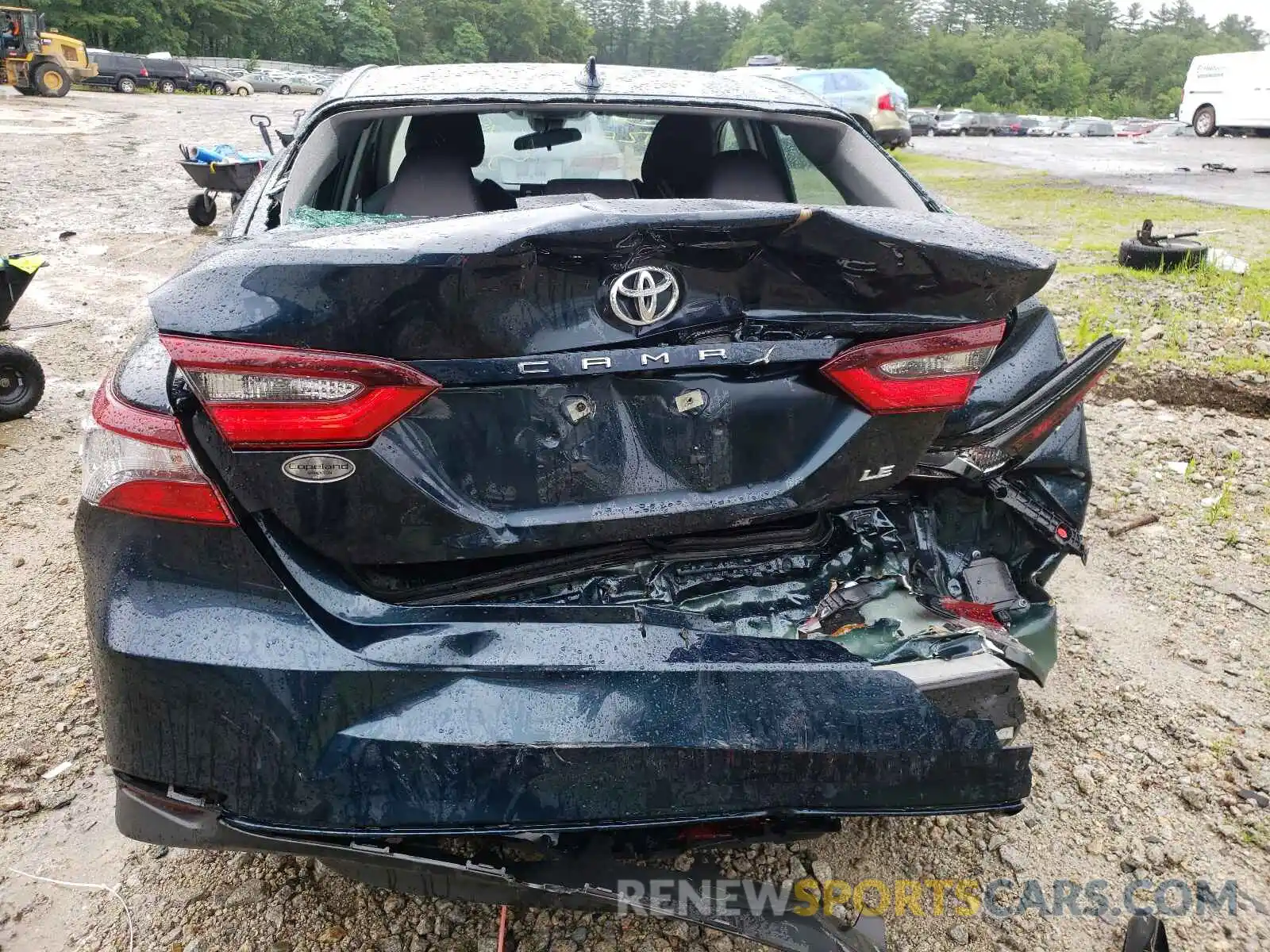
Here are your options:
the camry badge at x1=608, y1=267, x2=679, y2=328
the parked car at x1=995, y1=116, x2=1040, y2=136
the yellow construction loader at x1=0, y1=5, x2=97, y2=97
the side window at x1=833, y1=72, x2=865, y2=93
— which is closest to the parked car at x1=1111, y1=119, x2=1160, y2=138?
the parked car at x1=995, y1=116, x2=1040, y2=136

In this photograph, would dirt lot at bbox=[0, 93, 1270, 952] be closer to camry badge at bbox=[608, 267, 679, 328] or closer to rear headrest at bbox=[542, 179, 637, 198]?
camry badge at bbox=[608, 267, 679, 328]

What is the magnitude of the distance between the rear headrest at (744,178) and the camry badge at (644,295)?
147cm

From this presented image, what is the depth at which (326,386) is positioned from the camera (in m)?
1.35

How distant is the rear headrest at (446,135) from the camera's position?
A: 9.20ft

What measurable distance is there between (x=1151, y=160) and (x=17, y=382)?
2105 centimetres

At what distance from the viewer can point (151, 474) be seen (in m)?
1.43

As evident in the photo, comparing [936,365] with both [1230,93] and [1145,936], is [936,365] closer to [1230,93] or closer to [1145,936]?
[1145,936]

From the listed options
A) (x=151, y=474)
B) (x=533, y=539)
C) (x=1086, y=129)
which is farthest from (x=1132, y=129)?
(x=151, y=474)

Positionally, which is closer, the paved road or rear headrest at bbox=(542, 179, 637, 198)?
Result: rear headrest at bbox=(542, 179, 637, 198)

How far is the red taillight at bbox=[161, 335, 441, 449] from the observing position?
1310 millimetres

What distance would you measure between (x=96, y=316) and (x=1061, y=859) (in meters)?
6.52

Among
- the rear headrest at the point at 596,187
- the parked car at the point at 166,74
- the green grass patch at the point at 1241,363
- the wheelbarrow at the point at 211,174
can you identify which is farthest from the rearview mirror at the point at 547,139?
the parked car at the point at 166,74

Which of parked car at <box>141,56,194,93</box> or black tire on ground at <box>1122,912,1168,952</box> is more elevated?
parked car at <box>141,56,194,93</box>

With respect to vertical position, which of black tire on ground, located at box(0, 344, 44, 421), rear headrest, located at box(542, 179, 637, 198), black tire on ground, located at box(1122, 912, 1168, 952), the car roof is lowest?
black tire on ground, located at box(1122, 912, 1168, 952)
